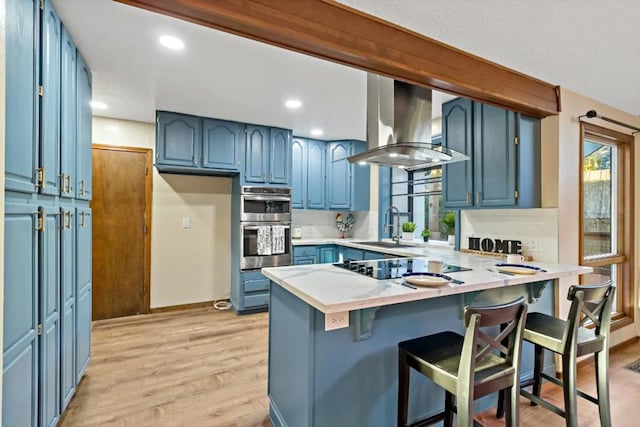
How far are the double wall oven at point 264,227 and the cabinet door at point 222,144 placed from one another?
0.40 metres

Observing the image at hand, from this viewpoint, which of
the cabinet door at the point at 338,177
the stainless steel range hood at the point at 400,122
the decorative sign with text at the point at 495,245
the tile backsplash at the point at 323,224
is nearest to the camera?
the stainless steel range hood at the point at 400,122

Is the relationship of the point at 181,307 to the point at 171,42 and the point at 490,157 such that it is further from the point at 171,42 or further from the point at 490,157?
the point at 490,157

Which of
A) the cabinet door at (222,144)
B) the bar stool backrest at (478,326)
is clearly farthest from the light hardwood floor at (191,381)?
the cabinet door at (222,144)

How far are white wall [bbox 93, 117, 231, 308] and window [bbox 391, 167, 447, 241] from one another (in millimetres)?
2465

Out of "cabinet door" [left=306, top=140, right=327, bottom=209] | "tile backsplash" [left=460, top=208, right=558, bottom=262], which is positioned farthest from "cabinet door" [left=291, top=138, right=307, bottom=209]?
"tile backsplash" [left=460, top=208, right=558, bottom=262]

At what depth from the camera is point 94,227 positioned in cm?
359

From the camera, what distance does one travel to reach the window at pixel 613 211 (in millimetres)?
2982

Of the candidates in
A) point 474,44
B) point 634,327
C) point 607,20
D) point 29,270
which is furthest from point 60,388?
point 634,327

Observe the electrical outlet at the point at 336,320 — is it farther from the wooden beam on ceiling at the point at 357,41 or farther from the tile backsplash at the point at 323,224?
the tile backsplash at the point at 323,224

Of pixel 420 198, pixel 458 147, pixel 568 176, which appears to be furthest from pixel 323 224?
pixel 568 176

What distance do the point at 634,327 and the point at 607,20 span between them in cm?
315

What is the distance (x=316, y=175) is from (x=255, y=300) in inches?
78.2

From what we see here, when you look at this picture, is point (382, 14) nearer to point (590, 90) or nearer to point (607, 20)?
point (607, 20)

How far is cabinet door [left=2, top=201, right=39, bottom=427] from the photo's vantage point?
46.9 inches
